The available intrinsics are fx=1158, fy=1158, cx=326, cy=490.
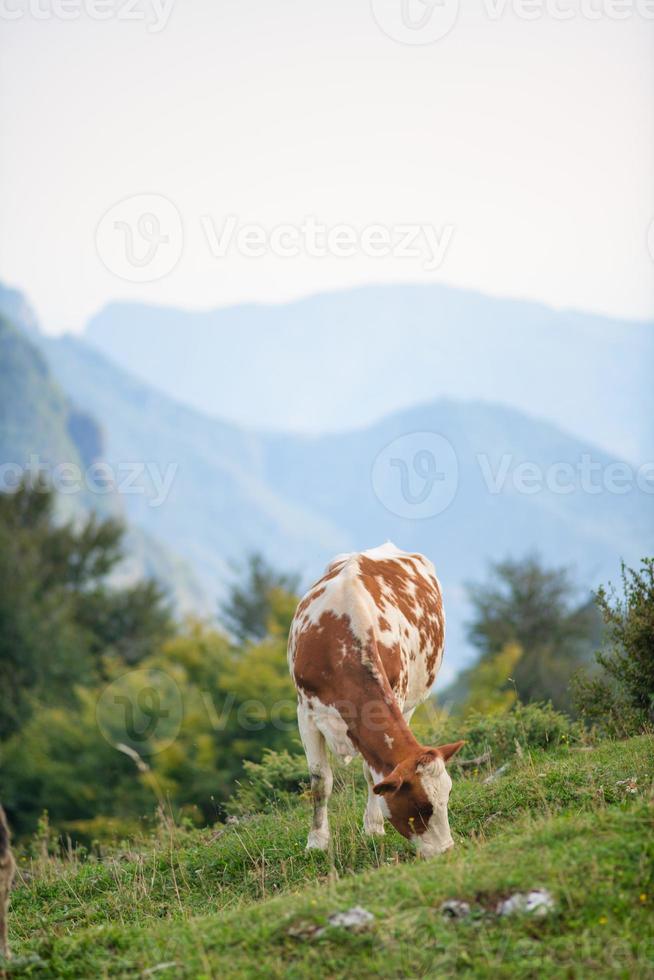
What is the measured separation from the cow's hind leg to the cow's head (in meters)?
1.24

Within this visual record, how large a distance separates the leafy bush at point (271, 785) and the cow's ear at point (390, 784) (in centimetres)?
451

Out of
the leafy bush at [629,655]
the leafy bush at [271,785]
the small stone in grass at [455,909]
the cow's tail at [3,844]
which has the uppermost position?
the leafy bush at [629,655]

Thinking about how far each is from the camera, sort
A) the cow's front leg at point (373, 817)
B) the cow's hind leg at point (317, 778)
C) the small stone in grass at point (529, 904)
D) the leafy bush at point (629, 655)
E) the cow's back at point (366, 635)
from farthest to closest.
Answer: the leafy bush at point (629, 655) < the cow's hind leg at point (317, 778) < the cow's front leg at point (373, 817) < the cow's back at point (366, 635) < the small stone in grass at point (529, 904)

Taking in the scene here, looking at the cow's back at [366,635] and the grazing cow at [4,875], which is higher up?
the cow's back at [366,635]

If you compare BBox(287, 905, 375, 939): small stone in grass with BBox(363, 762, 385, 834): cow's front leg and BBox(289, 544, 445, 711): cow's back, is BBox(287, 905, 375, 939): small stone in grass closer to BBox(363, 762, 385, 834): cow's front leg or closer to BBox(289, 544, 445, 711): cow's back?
BBox(289, 544, 445, 711): cow's back

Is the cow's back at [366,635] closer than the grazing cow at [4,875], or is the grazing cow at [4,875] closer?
the grazing cow at [4,875]

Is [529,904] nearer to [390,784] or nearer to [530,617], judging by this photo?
[390,784]

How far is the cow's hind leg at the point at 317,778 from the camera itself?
1019cm

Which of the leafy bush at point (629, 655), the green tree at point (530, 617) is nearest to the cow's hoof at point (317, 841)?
the leafy bush at point (629, 655)

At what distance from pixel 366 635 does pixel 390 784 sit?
153 cm

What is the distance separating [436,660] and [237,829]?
2.71 meters

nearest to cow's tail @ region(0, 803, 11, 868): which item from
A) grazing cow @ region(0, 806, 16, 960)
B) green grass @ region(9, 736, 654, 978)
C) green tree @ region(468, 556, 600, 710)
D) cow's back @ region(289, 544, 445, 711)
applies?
grazing cow @ region(0, 806, 16, 960)

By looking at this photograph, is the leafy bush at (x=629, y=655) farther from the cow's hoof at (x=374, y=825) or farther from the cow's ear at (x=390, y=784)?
the cow's ear at (x=390, y=784)

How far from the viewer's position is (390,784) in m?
8.84
